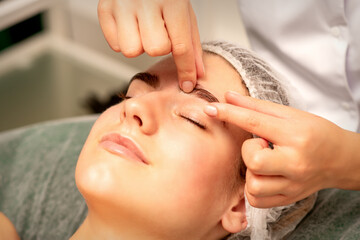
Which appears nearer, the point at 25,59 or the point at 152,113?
the point at 152,113

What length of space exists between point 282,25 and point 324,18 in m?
0.15

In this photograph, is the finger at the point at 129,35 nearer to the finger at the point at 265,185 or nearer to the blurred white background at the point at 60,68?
the finger at the point at 265,185

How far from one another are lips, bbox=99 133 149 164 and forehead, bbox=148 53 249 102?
23 centimetres

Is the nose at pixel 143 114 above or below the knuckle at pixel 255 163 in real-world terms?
below

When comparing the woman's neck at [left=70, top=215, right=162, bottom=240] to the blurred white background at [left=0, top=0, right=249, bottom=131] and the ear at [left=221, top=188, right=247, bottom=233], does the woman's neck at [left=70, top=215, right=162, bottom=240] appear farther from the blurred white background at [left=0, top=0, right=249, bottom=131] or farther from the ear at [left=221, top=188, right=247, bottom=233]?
the blurred white background at [left=0, top=0, right=249, bottom=131]

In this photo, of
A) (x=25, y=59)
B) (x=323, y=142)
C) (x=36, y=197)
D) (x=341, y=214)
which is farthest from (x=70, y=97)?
(x=323, y=142)

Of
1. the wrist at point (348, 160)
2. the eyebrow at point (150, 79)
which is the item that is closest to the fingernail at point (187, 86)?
the eyebrow at point (150, 79)

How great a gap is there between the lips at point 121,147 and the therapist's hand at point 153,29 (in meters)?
0.24

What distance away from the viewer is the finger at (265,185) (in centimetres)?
101

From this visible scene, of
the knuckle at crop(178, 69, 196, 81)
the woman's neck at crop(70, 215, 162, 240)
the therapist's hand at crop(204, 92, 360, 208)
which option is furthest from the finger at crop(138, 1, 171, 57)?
the woman's neck at crop(70, 215, 162, 240)

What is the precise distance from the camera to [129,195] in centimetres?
113

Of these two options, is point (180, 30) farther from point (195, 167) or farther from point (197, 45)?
point (195, 167)

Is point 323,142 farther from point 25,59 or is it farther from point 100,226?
point 25,59

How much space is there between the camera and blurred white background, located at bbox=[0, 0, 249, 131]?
9.36ft
